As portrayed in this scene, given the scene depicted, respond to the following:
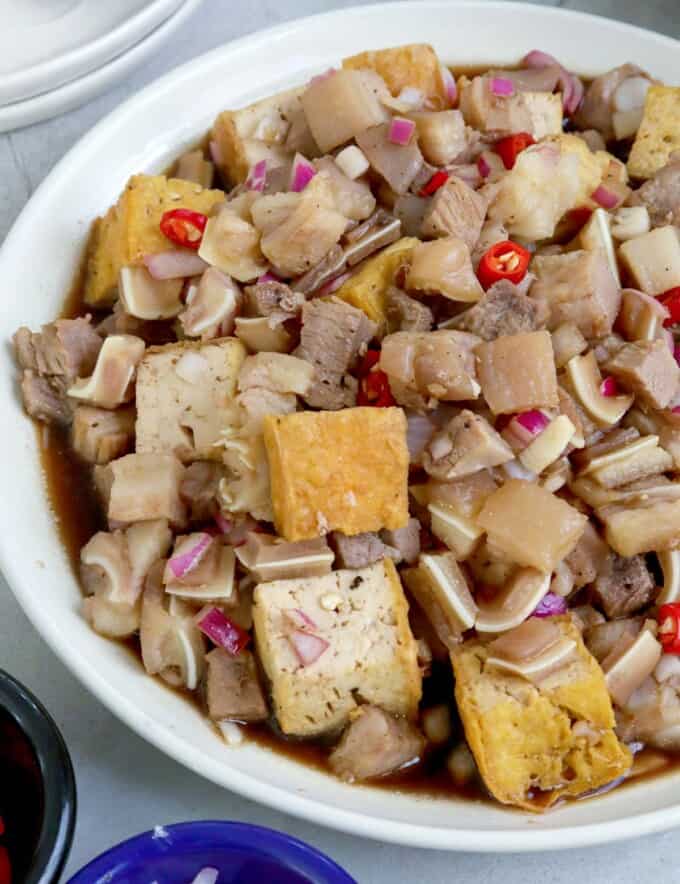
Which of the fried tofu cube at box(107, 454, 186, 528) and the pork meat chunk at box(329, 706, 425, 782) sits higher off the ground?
the fried tofu cube at box(107, 454, 186, 528)

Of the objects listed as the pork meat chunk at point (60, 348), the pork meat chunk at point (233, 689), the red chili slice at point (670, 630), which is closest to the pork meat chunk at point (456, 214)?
the pork meat chunk at point (60, 348)

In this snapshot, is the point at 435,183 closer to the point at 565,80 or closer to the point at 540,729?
the point at 565,80

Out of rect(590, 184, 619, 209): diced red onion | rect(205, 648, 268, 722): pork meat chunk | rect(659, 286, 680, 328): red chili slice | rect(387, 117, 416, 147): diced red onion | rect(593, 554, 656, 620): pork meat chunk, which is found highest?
rect(387, 117, 416, 147): diced red onion

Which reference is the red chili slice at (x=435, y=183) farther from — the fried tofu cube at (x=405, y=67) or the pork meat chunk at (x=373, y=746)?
the pork meat chunk at (x=373, y=746)

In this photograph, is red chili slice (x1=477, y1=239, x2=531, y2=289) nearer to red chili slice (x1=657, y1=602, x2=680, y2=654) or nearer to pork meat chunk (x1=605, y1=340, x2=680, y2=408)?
pork meat chunk (x1=605, y1=340, x2=680, y2=408)

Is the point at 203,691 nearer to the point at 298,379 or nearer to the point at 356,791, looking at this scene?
the point at 356,791

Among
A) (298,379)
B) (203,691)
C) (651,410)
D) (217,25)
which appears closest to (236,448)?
(298,379)

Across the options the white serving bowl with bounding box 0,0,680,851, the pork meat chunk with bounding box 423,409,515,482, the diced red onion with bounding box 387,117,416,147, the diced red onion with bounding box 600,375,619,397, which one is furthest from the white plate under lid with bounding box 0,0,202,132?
the diced red onion with bounding box 600,375,619,397
